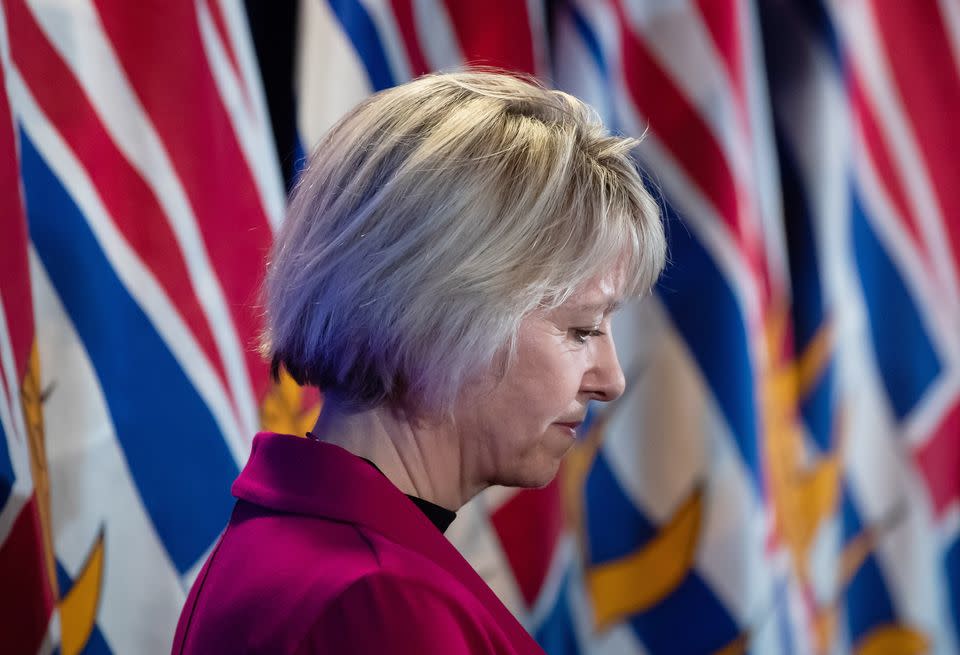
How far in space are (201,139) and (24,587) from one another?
25.3 inches

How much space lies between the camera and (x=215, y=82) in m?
1.55

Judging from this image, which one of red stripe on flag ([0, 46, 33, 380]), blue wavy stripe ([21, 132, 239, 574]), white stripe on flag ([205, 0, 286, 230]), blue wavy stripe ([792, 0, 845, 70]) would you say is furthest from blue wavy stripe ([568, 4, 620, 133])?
red stripe on flag ([0, 46, 33, 380])

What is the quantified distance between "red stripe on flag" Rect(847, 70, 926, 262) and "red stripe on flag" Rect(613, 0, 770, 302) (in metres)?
0.37

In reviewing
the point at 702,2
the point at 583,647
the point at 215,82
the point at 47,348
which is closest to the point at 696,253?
the point at 702,2

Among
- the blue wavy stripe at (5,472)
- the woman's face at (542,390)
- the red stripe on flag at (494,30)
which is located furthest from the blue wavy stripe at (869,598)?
the blue wavy stripe at (5,472)

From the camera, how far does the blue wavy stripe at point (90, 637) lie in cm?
140

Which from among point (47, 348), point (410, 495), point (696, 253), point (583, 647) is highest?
point (47, 348)

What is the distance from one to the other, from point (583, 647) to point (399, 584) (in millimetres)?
1275

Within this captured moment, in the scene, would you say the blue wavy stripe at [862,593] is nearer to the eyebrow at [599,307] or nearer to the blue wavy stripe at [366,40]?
the blue wavy stripe at [366,40]

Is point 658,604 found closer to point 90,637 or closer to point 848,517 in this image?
point 848,517

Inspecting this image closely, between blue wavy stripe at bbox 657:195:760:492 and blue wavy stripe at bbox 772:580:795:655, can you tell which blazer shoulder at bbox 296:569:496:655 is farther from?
blue wavy stripe at bbox 772:580:795:655

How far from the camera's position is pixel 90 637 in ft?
4.63

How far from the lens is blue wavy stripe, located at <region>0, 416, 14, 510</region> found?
1186 millimetres

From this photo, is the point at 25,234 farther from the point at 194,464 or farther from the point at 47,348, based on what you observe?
the point at 194,464
